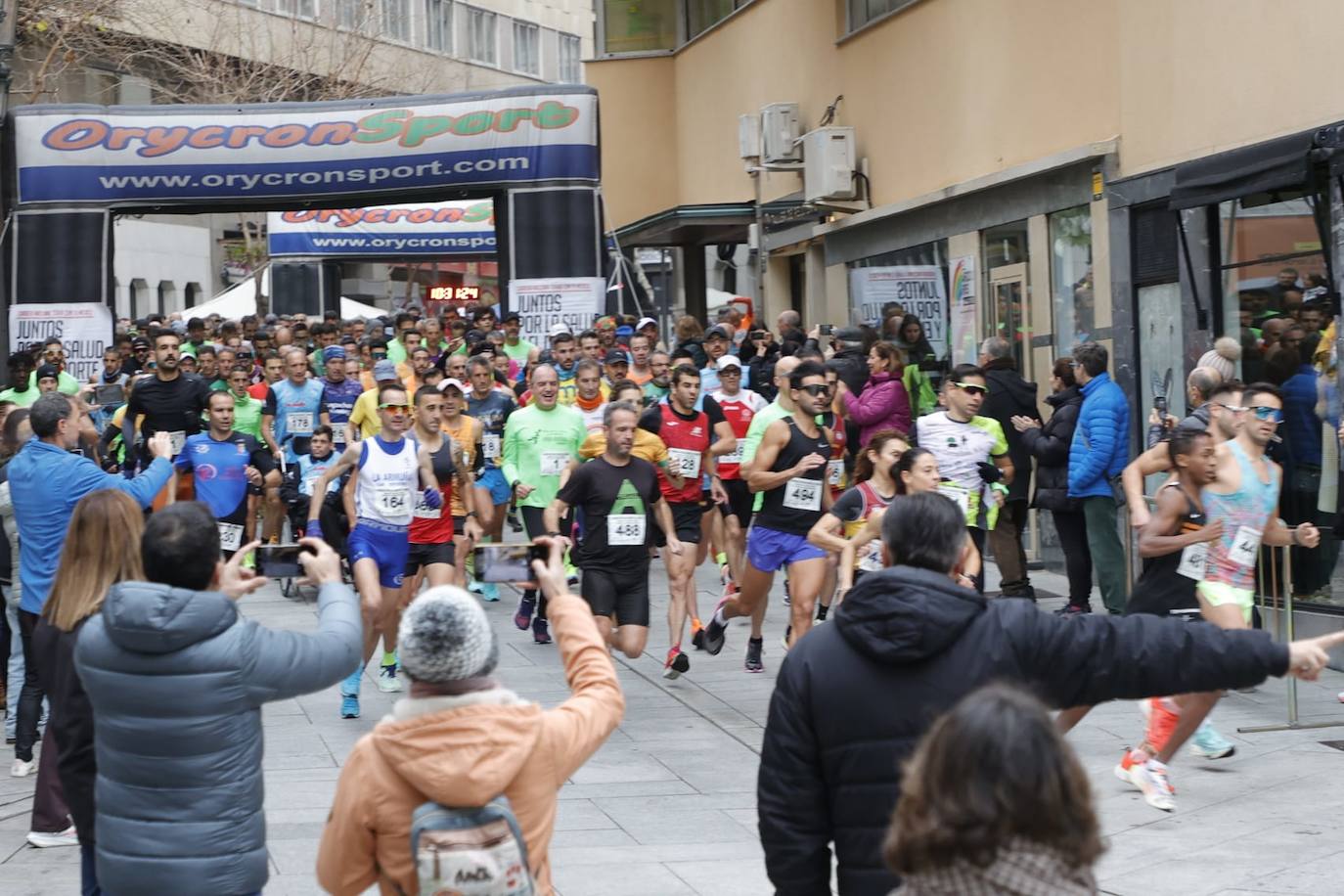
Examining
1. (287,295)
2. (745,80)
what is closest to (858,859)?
(745,80)

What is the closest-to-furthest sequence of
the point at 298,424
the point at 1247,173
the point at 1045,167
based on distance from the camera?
1. the point at 1247,173
2. the point at 1045,167
3. the point at 298,424

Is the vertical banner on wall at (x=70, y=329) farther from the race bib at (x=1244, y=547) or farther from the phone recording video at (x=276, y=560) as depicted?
the phone recording video at (x=276, y=560)

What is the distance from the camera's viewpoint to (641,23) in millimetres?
26828

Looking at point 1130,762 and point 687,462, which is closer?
point 1130,762

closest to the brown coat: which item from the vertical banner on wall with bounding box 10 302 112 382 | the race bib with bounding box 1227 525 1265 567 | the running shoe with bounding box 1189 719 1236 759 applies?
the race bib with bounding box 1227 525 1265 567

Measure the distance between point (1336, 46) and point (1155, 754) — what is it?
5.24 meters

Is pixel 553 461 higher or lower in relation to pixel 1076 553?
higher

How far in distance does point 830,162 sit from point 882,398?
6.40m

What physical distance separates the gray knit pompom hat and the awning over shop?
844 cm

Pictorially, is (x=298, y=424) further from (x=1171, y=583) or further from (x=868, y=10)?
(x=1171, y=583)

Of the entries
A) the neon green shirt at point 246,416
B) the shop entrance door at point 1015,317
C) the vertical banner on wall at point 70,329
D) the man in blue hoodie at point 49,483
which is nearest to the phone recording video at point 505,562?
the man in blue hoodie at point 49,483

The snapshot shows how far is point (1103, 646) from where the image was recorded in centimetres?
394

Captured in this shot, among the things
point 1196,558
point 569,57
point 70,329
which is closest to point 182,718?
point 1196,558

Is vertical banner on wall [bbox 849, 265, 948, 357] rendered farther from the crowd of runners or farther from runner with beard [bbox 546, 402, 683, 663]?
runner with beard [bbox 546, 402, 683, 663]
